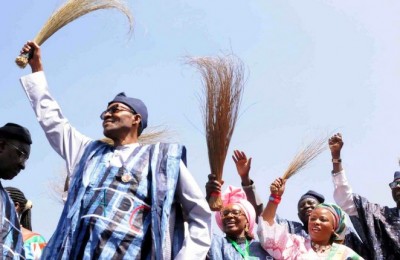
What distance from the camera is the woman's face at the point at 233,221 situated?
5.41 m

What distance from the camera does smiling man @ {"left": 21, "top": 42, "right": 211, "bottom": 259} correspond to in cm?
349

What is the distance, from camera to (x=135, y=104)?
161 inches

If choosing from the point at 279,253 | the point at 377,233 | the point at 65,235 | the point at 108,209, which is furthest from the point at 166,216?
the point at 377,233

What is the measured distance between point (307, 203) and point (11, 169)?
3.21 meters

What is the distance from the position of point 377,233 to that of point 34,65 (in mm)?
4003

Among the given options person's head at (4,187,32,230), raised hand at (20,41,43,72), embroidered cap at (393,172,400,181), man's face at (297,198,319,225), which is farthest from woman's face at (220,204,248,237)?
raised hand at (20,41,43,72)

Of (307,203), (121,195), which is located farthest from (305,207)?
(121,195)

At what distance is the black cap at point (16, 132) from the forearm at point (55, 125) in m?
0.43

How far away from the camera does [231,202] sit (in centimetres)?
562

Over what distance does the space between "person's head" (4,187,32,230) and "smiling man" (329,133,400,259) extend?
9.93 ft

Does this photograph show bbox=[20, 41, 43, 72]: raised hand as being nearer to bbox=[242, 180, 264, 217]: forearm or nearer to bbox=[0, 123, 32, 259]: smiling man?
bbox=[0, 123, 32, 259]: smiling man

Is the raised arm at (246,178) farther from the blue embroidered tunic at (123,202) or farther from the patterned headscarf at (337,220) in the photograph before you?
the blue embroidered tunic at (123,202)

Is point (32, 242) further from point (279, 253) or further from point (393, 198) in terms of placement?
point (393, 198)

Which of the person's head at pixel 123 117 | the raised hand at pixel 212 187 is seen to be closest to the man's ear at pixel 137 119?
the person's head at pixel 123 117
